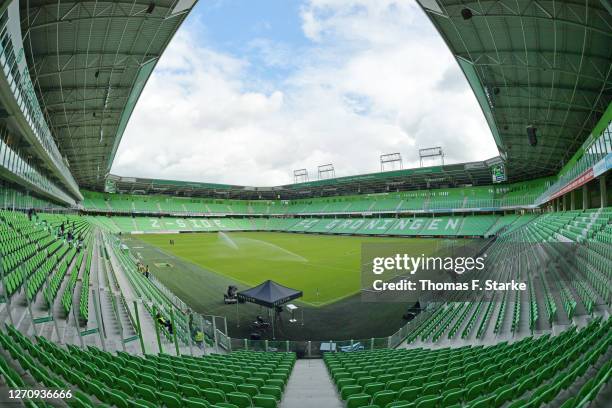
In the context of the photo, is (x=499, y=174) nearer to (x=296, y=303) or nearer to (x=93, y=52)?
(x=296, y=303)

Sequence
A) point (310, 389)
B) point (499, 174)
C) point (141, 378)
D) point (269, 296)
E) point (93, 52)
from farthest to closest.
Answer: point (499, 174), point (93, 52), point (269, 296), point (310, 389), point (141, 378)

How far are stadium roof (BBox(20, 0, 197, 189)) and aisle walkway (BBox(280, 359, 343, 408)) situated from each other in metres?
16.7

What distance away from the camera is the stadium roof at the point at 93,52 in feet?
51.2

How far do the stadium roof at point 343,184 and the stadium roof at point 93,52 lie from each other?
37101 millimetres

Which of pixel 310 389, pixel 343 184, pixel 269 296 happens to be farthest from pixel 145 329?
pixel 343 184

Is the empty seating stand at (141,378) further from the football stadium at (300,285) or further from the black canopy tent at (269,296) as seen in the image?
the black canopy tent at (269,296)

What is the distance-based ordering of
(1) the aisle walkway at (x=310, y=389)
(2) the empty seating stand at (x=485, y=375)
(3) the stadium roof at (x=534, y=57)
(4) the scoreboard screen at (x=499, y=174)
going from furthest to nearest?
(4) the scoreboard screen at (x=499, y=174)
(3) the stadium roof at (x=534, y=57)
(1) the aisle walkway at (x=310, y=389)
(2) the empty seating stand at (x=485, y=375)

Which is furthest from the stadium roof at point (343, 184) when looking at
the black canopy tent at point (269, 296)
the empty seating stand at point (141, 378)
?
the empty seating stand at point (141, 378)

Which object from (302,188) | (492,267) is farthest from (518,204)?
(302,188)

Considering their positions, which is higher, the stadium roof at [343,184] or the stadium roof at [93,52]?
the stadium roof at [93,52]

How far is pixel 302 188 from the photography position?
7700cm

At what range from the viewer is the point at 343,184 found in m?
69.1

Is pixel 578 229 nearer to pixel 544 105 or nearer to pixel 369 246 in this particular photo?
pixel 544 105

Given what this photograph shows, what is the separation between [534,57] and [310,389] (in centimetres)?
2180
